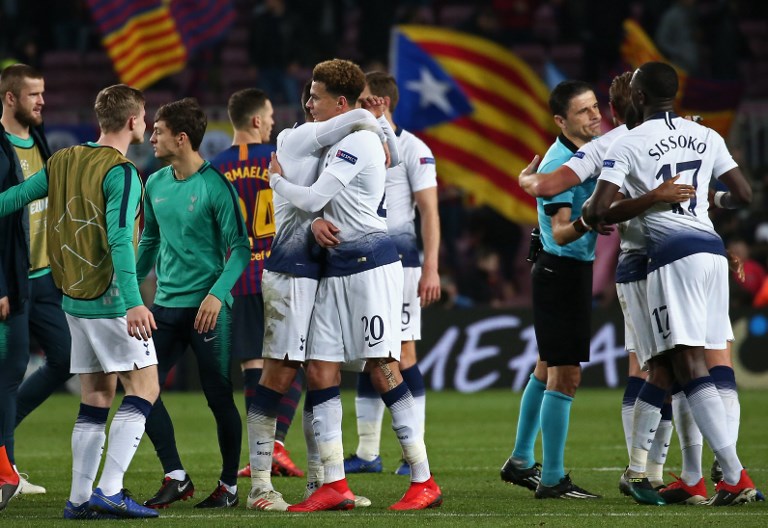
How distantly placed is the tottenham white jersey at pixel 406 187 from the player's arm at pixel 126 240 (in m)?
2.68

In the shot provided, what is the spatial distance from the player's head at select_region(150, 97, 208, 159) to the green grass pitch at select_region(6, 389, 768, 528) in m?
1.83

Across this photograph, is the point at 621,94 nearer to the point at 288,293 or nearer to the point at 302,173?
the point at 302,173

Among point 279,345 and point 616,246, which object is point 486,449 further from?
point 616,246

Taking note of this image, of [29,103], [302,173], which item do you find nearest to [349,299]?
[302,173]

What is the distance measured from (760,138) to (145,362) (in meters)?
14.1

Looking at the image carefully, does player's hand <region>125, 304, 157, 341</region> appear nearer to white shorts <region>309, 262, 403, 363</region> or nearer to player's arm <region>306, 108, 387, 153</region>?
white shorts <region>309, 262, 403, 363</region>

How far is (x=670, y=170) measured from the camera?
6.48m

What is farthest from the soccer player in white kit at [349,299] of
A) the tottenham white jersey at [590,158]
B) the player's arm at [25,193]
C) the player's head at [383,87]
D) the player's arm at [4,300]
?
the player's head at [383,87]

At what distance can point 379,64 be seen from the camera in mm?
18969

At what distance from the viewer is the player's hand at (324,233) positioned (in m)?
6.48

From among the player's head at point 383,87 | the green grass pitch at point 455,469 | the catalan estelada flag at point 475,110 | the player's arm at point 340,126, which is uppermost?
the catalan estelada flag at point 475,110

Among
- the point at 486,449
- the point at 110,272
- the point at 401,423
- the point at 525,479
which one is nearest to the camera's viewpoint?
the point at 110,272

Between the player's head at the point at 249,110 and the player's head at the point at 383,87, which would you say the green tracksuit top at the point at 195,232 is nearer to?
the player's head at the point at 249,110

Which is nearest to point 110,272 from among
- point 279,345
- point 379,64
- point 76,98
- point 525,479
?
point 279,345
